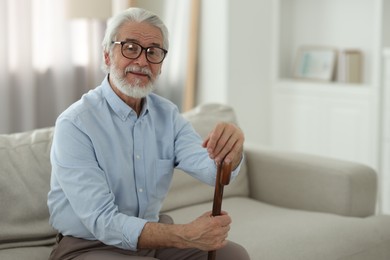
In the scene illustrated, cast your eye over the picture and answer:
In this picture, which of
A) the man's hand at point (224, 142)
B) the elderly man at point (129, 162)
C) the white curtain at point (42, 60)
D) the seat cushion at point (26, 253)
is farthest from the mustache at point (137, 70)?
the white curtain at point (42, 60)

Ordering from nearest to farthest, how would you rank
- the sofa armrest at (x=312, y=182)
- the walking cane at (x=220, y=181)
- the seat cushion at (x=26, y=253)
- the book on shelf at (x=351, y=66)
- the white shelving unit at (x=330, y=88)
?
the walking cane at (x=220, y=181), the seat cushion at (x=26, y=253), the sofa armrest at (x=312, y=182), the white shelving unit at (x=330, y=88), the book on shelf at (x=351, y=66)

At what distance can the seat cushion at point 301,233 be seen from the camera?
2.53 meters

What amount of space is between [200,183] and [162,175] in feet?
2.30

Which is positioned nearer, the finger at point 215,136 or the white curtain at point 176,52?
the finger at point 215,136

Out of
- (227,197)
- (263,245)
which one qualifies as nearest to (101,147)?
(263,245)

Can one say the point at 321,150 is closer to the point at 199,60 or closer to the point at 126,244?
the point at 199,60

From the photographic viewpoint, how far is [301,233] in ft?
8.65

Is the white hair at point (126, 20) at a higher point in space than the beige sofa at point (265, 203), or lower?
higher

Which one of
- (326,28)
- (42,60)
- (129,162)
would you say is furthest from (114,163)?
(326,28)

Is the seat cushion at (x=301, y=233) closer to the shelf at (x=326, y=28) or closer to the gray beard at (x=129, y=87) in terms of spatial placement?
the gray beard at (x=129, y=87)

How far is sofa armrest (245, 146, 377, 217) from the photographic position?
291 cm

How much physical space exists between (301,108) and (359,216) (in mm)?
1767

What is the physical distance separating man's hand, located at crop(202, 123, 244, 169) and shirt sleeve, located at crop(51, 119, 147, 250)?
281 mm

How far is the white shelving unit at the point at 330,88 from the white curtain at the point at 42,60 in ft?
4.19
